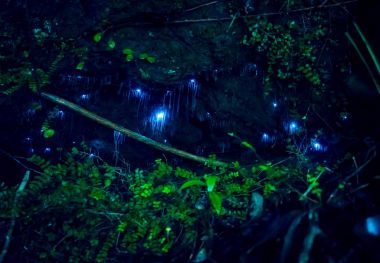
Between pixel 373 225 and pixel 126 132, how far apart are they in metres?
3.32

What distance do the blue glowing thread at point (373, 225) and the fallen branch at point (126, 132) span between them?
7.17ft

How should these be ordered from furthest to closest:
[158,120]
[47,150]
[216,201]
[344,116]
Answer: [158,120]
[47,150]
[344,116]
[216,201]

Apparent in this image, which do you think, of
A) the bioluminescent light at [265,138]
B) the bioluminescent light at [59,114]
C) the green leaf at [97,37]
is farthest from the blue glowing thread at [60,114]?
the bioluminescent light at [265,138]

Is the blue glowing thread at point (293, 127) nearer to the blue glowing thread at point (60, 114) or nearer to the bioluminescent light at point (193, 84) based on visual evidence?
the bioluminescent light at point (193, 84)

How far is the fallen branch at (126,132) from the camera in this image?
4.14 m

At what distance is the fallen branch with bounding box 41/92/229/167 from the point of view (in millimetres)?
4137

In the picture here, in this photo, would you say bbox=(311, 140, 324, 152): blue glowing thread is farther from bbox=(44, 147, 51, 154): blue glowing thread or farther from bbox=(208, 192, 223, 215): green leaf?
bbox=(44, 147, 51, 154): blue glowing thread

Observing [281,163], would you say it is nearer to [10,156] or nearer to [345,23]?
[345,23]

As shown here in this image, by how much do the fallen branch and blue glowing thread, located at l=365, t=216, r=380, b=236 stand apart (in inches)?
86.0

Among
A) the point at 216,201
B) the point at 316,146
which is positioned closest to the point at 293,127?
the point at 316,146

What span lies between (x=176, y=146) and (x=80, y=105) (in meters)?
1.59

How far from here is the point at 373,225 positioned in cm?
220

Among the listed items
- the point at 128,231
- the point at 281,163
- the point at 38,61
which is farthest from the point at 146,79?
the point at 281,163

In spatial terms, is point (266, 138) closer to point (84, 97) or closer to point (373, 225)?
point (373, 225)
